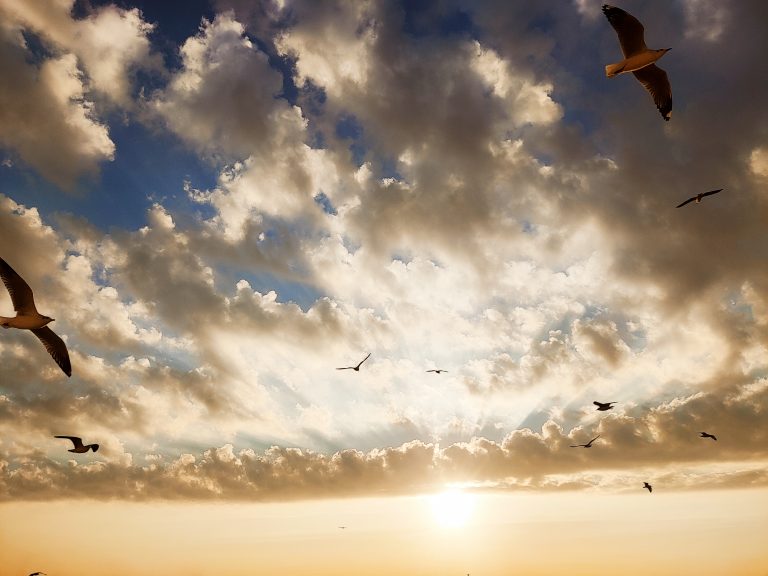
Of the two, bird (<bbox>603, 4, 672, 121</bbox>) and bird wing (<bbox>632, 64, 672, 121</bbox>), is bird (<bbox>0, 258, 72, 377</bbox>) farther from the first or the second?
bird wing (<bbox>632, 64, 672, 121</bbox>)

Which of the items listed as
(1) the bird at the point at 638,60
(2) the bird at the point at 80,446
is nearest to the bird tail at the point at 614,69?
(1) the bird at the point at 638,60

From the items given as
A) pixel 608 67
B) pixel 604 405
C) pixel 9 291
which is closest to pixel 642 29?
pixel 608 67

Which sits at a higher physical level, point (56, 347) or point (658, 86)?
point (658, 86)

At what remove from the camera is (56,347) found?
41125mm

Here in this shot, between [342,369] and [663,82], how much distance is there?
121ft

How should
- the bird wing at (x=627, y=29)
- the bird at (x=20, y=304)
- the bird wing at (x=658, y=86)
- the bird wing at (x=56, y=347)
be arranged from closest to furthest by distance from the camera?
1. the bird wing at (x=627, y=29)
2. the bird wing at (x=658, y=86)
3. the bird at (x=20, y=304)
4. the bird wing at (x=56, y=347)

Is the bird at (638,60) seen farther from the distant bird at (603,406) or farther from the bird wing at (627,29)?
the distant bird at (603,406)

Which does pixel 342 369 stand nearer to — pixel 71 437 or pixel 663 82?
pixel 71 437

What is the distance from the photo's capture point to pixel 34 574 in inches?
2096

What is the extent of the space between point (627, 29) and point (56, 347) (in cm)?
4924

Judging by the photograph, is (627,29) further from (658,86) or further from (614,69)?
(658,86)

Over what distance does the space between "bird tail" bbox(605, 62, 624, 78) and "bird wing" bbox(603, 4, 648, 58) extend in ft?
2.62

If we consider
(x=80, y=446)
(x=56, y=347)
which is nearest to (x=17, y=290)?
(x=56, y=347)

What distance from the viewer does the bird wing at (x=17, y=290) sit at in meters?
36.4
